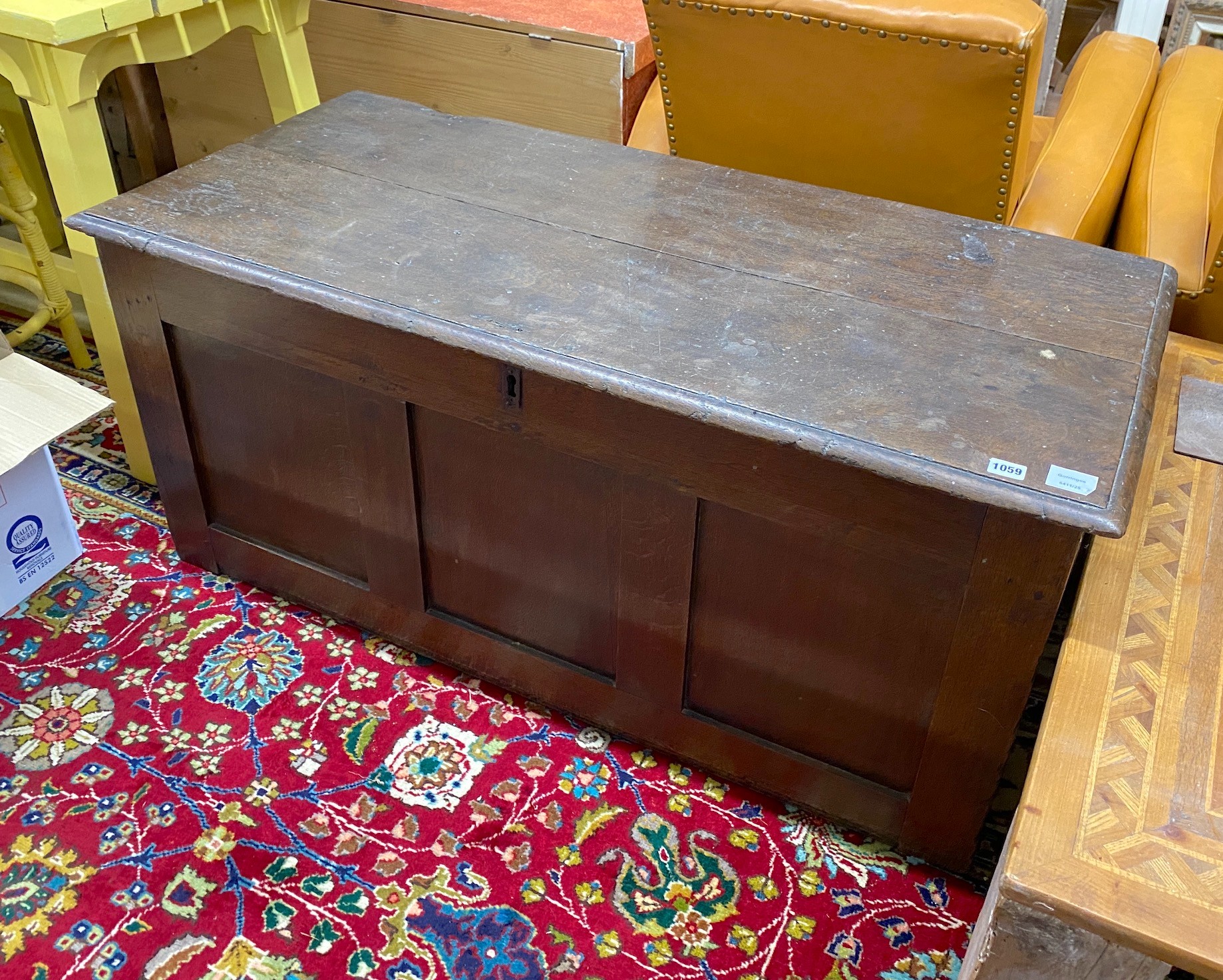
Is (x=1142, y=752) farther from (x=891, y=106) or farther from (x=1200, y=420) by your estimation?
(x=891, y=106)

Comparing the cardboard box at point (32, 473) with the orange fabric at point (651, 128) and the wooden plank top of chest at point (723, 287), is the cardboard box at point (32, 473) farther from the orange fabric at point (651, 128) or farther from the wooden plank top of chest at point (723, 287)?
the orange fabric at point (651, 128)

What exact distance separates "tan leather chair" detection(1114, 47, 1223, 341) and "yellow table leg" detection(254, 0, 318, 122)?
1443 millimetres

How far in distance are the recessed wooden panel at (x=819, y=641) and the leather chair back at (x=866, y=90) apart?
639 mm

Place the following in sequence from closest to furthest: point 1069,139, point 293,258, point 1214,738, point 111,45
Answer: point 1214,738 → point 293,258 → point 111,45 → point 1069,139

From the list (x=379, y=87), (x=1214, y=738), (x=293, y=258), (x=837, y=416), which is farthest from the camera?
(x=379, y=87)

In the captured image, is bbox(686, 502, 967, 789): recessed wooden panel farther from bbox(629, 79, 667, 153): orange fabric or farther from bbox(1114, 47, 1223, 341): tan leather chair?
bbox(629, 79, 667, 153): orange fabric

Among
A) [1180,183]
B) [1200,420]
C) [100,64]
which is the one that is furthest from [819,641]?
[100,64]

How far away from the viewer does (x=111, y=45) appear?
1.59 metres

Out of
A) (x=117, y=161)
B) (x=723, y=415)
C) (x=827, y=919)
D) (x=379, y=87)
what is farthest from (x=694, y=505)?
(x=117, y=161)

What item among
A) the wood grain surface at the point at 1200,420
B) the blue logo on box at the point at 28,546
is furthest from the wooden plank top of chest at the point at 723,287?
the blue logo on box at the point at 28,546

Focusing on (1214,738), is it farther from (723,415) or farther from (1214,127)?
(1214,127)

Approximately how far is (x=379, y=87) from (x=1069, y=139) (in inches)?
63.3

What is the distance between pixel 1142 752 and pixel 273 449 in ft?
3.94

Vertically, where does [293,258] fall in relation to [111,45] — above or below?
below
